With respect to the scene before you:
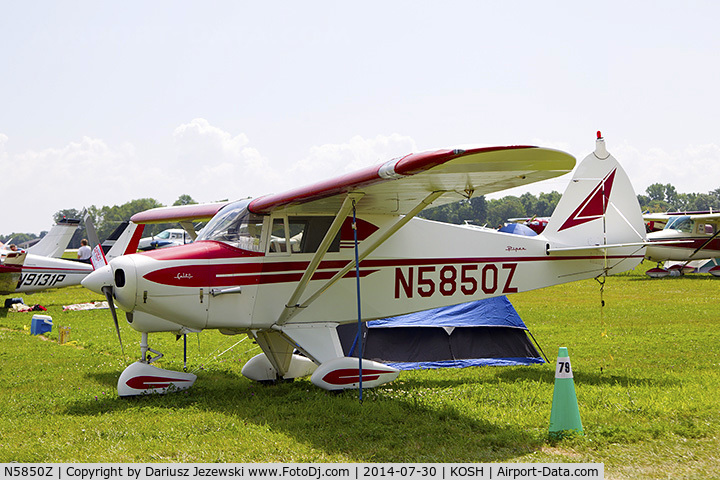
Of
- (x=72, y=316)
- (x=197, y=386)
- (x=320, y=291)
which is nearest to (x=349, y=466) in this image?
(x=320, y=291)

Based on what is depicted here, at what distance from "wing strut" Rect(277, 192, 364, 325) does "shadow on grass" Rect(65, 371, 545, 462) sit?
1081mm

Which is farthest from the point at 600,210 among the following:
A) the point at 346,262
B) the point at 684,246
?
→ the point at 684,246

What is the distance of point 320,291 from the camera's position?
805 centimetres

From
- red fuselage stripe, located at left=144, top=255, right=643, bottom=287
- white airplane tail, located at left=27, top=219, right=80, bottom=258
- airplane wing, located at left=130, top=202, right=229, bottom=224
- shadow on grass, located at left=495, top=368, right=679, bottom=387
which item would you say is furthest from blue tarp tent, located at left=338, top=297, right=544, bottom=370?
white airplane tail, located at left=27, top=219, right=80, bottom=258

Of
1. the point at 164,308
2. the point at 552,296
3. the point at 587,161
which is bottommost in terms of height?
the point at 552,296

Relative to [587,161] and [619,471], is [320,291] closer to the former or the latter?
[619,471]

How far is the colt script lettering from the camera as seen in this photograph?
8.84 metres

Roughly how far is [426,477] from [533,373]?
4811 millimetres

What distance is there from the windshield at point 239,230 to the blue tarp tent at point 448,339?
2.98 metres

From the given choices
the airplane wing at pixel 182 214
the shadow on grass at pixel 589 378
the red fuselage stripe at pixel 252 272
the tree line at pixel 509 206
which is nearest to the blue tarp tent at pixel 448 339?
the shadow on grass at pixel 589 378

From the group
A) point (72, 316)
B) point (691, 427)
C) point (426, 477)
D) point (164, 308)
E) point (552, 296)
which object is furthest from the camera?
point (552, 296)

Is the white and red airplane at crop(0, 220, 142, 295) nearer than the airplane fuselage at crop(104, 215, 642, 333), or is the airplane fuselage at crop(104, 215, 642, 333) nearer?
the airplane fuselage at crop(104, 215, 642, 333)

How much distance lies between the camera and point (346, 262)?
27.7 feet
